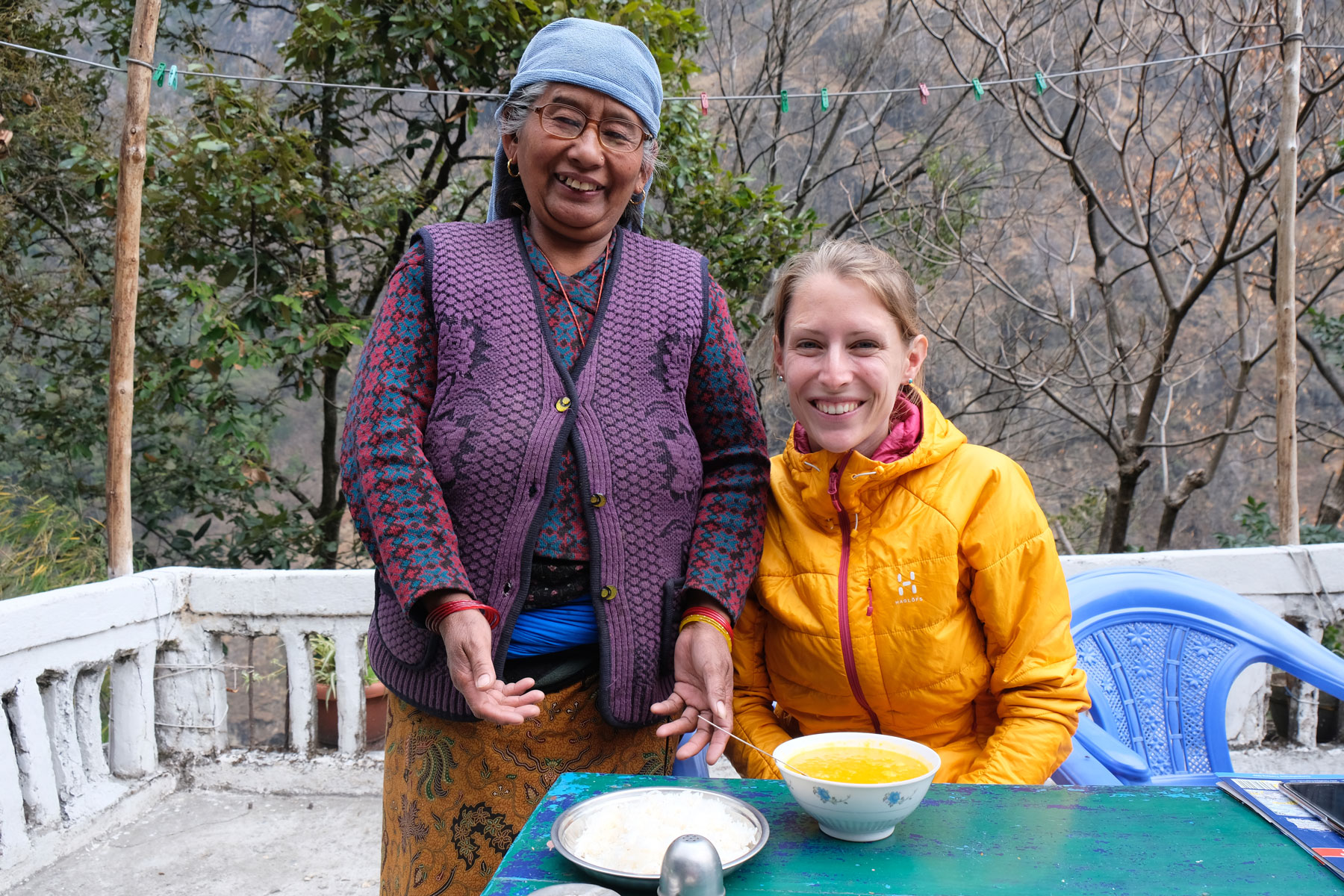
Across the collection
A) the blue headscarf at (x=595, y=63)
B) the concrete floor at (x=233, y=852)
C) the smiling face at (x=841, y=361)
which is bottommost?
the concrete floor at (x=233, y=852)

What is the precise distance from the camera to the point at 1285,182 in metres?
3.46

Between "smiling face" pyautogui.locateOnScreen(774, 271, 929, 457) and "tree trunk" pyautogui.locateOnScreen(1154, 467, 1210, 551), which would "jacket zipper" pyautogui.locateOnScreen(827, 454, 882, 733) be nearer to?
"smiling face" pyautogui.locateOnScreen(774, 271, 929, 457)

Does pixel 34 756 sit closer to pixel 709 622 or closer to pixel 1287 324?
pixel 709 622

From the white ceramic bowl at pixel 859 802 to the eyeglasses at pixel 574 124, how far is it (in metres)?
0.89

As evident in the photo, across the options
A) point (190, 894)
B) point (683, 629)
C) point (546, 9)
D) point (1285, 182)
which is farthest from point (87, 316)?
point (1285, 182)

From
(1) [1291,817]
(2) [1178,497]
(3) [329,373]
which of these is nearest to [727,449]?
(1) [1291,817]

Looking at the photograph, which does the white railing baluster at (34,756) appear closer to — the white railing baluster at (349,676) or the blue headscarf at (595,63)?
the white railing baluster at (349,676)

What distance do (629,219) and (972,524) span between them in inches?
29.6

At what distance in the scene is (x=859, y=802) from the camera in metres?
1.03

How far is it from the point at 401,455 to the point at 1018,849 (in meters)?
0.88

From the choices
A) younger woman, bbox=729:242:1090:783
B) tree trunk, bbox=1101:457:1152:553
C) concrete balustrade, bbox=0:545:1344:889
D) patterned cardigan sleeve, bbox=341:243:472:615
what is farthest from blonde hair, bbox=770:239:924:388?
tree trunk, bbox=1101:457:1152:553

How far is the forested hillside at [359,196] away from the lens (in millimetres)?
4098

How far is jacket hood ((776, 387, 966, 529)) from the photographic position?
1.51 meters

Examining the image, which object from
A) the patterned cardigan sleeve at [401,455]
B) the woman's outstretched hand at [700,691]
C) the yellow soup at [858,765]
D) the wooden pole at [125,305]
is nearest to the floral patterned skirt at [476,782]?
the woman's outstretched hand at [700,691]
